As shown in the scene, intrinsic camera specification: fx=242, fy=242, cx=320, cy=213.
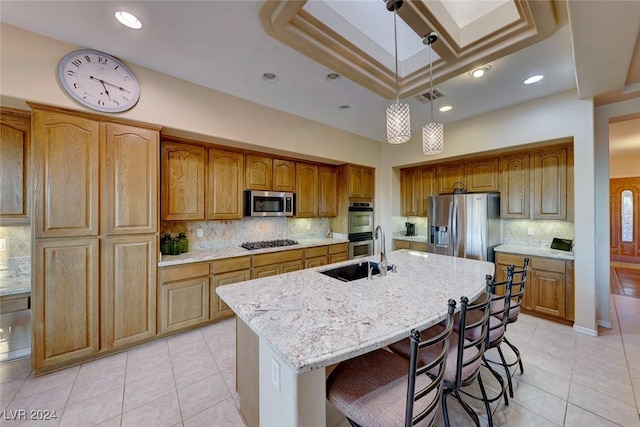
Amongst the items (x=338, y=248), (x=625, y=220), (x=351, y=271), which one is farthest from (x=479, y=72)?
(x=625, y=220)

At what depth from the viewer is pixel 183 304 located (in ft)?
9.02

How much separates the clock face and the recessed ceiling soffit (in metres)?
1.52

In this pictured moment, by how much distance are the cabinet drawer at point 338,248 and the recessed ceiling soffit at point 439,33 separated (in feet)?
8.53

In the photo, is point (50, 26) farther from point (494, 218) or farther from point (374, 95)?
point (494, 218)

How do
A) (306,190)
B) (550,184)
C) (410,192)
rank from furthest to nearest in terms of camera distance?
(410,192), (306,190), (550,184)

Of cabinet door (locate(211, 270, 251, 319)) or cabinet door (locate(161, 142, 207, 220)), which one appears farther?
cabinet door (locate(211, 270, 251, 319))

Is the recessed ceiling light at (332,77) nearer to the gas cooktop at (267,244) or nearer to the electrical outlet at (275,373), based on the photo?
the gas cooktop at (267,244)

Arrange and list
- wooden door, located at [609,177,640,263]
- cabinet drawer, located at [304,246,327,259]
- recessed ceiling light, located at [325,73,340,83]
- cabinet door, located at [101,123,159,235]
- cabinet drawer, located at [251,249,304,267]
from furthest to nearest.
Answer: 1. wooden door, located at [609,177,640,263]
2. cabinet drawer, located at [304,246,327,259]
3. cabinet drawer, located at [251,249,304,267]
4. recessed ceiling light, located at [325,73,340,83]
5. cabinet door, located at [101,123,159,235]

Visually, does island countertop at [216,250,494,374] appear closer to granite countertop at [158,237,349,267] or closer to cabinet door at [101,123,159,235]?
granite countertop at [158,237,349,267]

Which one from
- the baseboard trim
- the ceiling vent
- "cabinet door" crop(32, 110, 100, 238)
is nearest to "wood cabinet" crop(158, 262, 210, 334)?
"cabinet door" crop(32, 110, 100, 238)

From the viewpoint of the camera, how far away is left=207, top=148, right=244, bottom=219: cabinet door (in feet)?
10.4

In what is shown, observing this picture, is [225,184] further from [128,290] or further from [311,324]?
[311,324]

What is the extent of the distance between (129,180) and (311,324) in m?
2.38

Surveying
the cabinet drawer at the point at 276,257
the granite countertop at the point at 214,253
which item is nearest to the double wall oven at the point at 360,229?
the granite countertop at the point at 214,253
